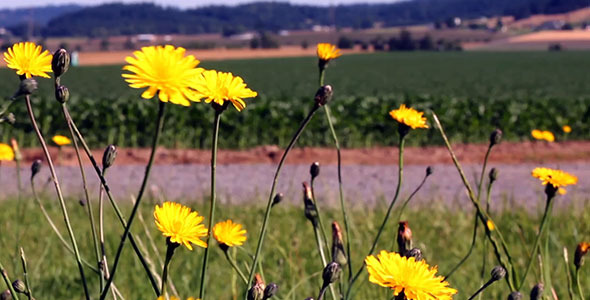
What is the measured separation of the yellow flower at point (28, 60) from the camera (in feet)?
3.07

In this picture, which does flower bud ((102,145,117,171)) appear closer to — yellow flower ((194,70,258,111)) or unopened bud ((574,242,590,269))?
yellow flower ((194,70,258,111))

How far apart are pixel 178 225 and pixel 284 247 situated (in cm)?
281

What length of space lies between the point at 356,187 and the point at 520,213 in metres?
3.41

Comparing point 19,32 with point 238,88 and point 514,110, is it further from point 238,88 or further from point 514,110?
point 238,88

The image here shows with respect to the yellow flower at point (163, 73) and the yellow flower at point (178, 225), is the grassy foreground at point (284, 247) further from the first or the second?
the yellow flower at point (163, 73)

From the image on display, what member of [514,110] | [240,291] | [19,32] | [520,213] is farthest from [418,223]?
[19,32]

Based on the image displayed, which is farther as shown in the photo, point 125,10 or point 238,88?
point 125,10

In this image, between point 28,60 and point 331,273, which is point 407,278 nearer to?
point 331,273

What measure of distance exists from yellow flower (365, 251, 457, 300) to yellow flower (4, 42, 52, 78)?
20.4 inches

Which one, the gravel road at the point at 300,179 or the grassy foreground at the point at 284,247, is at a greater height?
the grassy foreground at the point at 284,247

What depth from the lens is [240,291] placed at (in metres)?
2.71

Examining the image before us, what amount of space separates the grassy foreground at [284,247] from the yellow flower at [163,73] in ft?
4.39

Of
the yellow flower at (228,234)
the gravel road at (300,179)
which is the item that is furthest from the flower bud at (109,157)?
the gravel road at (300,179)

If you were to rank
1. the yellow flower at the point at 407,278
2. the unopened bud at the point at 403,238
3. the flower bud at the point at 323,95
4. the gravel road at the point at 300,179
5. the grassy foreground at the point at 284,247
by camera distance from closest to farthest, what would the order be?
the yellow flower at the point at 407,278, the flower bud at the point at 323,95, the unopened bud at the point at 403,238, the grassy foreground at the point at 284,247, the gravel road at the point at 300,179
